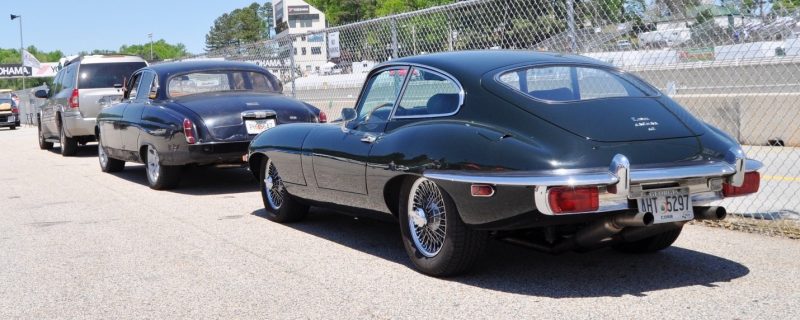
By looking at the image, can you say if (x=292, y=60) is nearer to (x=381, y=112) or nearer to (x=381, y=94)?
(x=381, y=94)

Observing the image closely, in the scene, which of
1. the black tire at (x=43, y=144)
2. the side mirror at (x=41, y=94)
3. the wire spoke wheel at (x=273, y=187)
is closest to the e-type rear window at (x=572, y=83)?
the wire spoke wheel at (x=273, y=187)

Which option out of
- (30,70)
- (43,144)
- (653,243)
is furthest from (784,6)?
(30,70)

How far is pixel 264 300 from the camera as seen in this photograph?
4.96m

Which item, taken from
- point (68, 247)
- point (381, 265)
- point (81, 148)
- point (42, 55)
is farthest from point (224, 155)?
point (42, 55)

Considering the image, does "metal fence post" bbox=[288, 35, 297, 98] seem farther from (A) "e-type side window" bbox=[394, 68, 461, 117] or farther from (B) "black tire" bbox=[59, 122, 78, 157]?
(A) "e-type side window" bbox=[394, 68, 461, 117]

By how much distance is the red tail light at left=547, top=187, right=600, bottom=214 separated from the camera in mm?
4488

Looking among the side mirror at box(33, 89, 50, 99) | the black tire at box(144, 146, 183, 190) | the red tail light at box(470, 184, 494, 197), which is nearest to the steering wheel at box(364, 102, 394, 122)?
the red tail light at box(470, 184, 494, 197)

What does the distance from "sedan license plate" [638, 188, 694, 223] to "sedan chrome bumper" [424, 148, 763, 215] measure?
5cm

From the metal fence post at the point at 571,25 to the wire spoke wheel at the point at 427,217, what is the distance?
3.40 metres

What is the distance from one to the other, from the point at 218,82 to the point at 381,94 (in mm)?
4785

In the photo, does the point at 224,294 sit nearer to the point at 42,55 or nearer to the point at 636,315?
Answer: the point at 636,315

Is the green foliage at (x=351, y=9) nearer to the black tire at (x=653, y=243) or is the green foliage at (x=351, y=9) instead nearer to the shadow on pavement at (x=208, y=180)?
→ the shadow on pavement at (x=208, y=180)

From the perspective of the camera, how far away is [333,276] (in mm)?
5516

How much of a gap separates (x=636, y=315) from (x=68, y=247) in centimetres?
437
